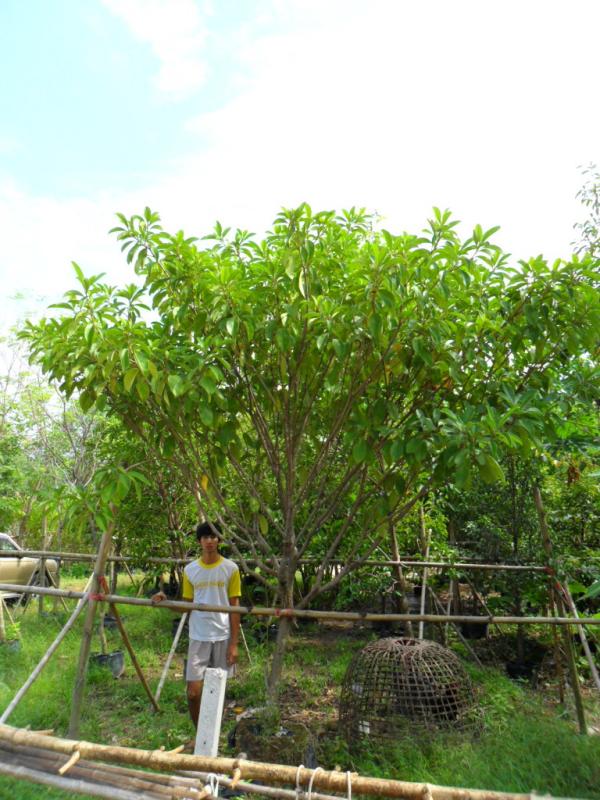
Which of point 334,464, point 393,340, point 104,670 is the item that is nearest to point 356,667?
point 334,464

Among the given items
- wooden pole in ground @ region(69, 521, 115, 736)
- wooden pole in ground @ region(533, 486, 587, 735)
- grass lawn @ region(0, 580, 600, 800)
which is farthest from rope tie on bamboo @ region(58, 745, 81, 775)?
wooden pole in ground @ region(533, 486, 587, 735)

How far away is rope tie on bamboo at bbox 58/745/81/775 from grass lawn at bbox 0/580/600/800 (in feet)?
3.64

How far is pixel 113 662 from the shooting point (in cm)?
662

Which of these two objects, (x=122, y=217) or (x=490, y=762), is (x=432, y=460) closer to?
(x=490, y=762)

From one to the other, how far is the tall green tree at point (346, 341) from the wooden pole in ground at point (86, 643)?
859 millimetres

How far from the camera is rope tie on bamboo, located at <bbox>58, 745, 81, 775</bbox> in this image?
102 inches

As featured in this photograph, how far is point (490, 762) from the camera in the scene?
3658 millimetres

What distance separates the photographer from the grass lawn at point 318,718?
3.54 metres

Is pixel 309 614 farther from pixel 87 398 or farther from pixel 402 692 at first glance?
pixel 87 398

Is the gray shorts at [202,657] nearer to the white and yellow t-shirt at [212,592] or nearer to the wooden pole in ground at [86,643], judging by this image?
the white and yellow t-shirt at [212,592]

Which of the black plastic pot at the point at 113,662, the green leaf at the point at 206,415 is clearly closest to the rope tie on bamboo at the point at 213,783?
the green leaf at the point at 206,415

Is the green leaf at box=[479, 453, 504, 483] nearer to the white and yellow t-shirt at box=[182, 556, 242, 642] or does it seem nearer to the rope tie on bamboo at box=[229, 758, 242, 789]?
the rope tie on bamboo at box=[229, 758, 242, 789]

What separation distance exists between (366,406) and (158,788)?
8.69ft

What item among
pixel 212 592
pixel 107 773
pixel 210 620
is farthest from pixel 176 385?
pixel 210 620
